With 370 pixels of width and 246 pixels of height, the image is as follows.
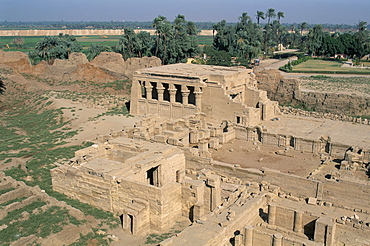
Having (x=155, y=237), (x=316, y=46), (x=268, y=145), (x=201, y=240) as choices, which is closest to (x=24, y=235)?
(x=155, y=237)

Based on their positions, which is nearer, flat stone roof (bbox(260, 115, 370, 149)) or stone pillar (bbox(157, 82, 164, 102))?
flat stone roof (bbox(260, 115, 370, 149))

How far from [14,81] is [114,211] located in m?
33.1

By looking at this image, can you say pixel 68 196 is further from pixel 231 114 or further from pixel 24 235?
pixel 231 114

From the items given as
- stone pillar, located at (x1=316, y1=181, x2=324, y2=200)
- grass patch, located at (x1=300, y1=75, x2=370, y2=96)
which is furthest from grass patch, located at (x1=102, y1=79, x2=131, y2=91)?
stone pillar, located at (x1=316, y1=181, x2=324, y2=200)

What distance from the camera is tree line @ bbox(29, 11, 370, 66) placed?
64.0 m

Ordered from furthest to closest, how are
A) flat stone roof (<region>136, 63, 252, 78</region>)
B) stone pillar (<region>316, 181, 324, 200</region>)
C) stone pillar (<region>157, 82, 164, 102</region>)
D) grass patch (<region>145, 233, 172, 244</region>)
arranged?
stone pillar (<region>157, 82, 164, 102</region>) → flat stone roof (<region>136, 63, 252, 78</region>) → stone pillar (<region>316, 181, 324, 200</region>) → grass patch (<region>145, 233, 172, 244</region>)

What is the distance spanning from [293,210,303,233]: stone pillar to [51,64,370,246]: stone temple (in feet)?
0.13

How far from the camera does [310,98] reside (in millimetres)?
41688

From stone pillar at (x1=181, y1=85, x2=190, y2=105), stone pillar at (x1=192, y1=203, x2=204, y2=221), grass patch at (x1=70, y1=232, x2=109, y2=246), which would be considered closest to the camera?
grass patch at (x1=70, y1=232, x2=109, y2=246)

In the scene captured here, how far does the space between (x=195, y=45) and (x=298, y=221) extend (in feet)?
180

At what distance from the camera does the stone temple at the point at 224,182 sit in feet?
54.1

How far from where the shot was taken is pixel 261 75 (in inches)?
1786

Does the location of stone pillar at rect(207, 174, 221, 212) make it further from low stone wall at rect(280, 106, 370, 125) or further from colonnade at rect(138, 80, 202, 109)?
low stone wall at rect(280, 106, 370, 125)

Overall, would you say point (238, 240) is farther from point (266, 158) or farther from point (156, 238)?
point (266, 158)
